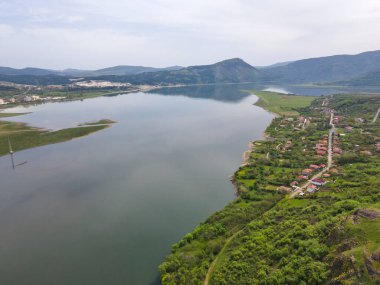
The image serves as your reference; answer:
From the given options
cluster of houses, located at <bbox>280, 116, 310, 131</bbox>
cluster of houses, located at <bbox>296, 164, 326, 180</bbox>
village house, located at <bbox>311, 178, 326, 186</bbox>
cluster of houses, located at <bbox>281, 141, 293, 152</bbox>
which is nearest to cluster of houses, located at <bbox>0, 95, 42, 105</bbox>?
cluster of houses, located at <bbox>280, 116, 310, 131</bbox>

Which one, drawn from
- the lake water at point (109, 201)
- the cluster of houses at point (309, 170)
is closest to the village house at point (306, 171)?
the cluster of houses at point (309, 170)

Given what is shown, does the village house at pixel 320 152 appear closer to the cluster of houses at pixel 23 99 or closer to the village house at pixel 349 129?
the village house at pixel 349 129

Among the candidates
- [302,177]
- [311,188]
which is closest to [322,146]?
[302,177]

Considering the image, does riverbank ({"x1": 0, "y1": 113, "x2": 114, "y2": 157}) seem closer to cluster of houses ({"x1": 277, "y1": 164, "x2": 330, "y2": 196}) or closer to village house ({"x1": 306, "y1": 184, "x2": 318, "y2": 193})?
cluster of houses ({"x1": 277, "y1": 164, "x2": 330, "y2": 196})

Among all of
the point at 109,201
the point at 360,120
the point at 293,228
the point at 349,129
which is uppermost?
the point at 293,228

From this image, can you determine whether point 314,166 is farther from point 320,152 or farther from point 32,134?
point 32,134

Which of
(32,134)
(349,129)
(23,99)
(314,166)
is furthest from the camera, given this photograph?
(23,99)

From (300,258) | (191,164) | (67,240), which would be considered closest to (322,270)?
(300,258)
